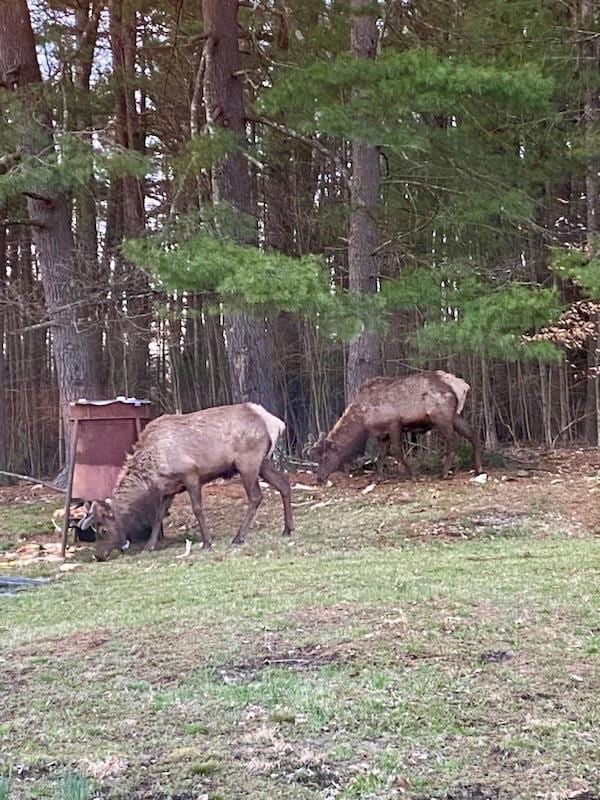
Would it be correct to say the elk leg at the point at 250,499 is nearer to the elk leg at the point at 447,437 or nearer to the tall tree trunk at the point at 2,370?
the elk leg at the point at 447,437

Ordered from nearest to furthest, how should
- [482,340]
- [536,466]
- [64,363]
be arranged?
[482,340], [536,466], [64,363]

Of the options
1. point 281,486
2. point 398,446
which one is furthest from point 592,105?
point 281,486

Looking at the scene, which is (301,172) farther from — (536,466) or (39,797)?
(39,797)

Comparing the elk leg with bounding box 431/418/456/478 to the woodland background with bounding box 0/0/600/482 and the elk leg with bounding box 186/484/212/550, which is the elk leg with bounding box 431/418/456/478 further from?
the elk leg with bounding box 186/484/212/550

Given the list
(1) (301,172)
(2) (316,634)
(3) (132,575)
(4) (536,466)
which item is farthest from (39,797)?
(1) (301,172)

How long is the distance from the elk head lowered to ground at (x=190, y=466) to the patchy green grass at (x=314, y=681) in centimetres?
141

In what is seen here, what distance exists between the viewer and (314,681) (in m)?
3.98

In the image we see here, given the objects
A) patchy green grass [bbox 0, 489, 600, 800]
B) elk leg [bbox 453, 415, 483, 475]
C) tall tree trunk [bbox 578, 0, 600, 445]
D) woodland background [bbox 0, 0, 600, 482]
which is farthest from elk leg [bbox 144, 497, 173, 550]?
tall tree trunk [bbox 578, 0, 600, 445]

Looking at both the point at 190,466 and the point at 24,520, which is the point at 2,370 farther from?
the point at 190,466

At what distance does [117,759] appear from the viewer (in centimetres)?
320

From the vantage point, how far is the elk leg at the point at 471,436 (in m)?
11.1

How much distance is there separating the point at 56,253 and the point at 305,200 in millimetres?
4593

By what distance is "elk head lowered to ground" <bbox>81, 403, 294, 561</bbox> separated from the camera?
816 cm

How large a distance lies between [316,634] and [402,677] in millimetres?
833
